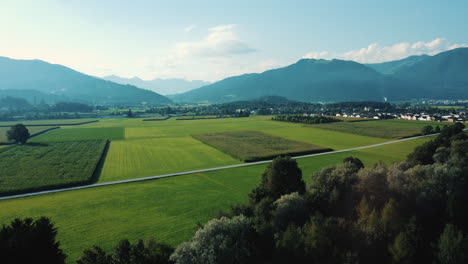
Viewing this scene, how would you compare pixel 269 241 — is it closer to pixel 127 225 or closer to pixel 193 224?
pixel 193 224

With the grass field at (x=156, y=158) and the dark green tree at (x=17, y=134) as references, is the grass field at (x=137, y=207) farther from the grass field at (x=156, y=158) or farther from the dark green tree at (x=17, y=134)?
the dark green tree at (x=17, y=134)

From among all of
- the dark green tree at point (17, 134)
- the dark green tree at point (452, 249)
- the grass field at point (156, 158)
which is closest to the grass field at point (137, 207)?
the grass field at point (156, 158)

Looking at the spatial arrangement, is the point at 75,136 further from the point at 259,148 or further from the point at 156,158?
the point at 259,148

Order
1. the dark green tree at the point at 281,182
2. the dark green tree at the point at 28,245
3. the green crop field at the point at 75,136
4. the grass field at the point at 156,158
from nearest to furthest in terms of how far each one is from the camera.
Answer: the dark green tree at the point at 28,245
the dark green tree at the point at 281,182
the grass field at the point at 156,158
the green crop field at the point at 75,136

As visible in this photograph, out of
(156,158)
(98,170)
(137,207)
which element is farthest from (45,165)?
(137,207)

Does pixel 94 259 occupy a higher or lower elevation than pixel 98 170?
higher

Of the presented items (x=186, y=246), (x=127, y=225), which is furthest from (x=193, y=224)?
(x=186, y=246)
